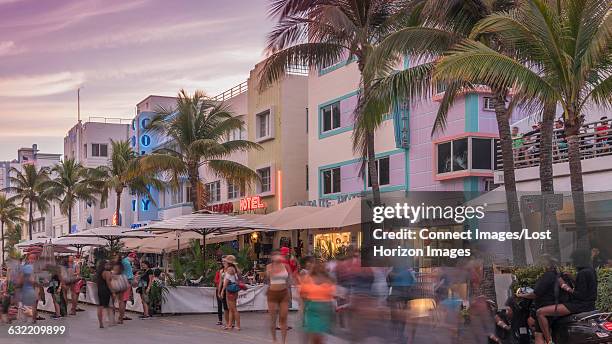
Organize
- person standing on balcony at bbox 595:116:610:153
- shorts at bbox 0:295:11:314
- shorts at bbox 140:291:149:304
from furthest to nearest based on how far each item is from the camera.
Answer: shorts at bbox 140:291:149:304 → person standing on balcony at bbox 595:116:610:153 → shorts at bbox 0:295:11:314

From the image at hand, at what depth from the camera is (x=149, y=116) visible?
51.5 metres

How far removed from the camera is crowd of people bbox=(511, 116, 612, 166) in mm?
20281

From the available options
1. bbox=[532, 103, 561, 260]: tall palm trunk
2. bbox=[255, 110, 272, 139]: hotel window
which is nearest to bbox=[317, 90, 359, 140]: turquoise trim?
bbox=[255, 110, 272, 139]: hotel window

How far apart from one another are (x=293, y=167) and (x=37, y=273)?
56.8ft

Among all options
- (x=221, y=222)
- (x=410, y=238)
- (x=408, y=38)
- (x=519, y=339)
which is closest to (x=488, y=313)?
(x=519, y=339)

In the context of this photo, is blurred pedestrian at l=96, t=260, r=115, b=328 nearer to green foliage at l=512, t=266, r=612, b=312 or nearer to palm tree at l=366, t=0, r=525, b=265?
palm tree at l=366, t=0, r=525, b=265

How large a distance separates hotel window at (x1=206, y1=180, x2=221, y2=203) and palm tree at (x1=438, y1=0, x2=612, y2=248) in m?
28.5

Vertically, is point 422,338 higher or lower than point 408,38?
lower

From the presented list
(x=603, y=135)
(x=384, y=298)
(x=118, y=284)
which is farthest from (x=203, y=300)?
(x=603, y=135)

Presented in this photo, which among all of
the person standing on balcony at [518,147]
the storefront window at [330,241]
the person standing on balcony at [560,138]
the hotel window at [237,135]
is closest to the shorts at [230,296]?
the person standing on balcony at [560,138]

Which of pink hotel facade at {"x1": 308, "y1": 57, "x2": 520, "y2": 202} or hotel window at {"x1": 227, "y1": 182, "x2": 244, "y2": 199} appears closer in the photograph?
pink hotel facade at {"x1": 308, "y1": 57, "x2": 520, "y2": 202}

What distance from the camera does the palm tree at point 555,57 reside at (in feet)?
46.4

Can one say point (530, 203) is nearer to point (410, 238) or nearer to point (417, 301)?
point (417, 301)

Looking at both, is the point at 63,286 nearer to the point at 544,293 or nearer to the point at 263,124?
the point at 544,293
